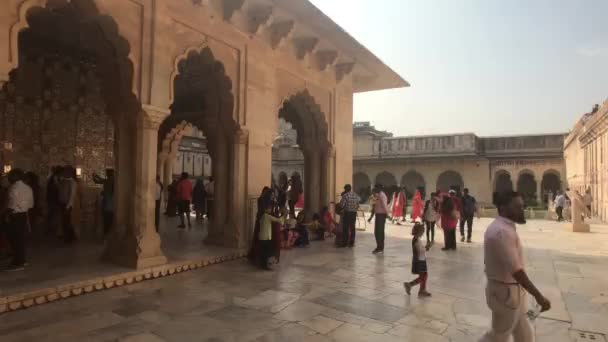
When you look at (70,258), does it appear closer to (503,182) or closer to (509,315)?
(509,315)

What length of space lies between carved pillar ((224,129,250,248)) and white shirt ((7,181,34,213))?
11.9 ft

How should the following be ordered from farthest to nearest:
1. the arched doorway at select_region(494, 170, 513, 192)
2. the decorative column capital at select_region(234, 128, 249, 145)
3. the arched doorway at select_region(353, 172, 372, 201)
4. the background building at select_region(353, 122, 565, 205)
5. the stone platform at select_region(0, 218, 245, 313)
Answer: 1. the arched doorway at select_region(353, 172, 372, 201)
2. the arched doorway at select_region(494, 170, 513, 192)
3. the background building at select_region(353, 122, 565, 205)
4. the decorative column capital at select_region(234, 128, 249, 145)
5. the stone platform at select_region(0, 218, 245, 313)

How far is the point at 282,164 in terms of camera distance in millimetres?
35469

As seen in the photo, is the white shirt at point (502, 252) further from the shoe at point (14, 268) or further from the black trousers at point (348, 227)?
the black trousers at point (348, 227)

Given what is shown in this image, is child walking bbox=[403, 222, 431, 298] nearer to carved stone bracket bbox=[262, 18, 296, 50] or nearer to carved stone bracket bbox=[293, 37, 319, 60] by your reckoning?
carved stone bracket bbox=[262, 18, 296, 50]

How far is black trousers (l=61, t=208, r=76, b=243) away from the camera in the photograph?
27.1 ft

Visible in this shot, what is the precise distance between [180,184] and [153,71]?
531cm

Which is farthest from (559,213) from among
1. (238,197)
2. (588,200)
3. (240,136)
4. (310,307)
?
(310,307)

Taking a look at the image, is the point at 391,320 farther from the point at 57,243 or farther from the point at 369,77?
the point at 369,77

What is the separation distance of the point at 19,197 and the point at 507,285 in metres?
6.40

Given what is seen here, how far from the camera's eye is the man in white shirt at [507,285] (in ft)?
9.78

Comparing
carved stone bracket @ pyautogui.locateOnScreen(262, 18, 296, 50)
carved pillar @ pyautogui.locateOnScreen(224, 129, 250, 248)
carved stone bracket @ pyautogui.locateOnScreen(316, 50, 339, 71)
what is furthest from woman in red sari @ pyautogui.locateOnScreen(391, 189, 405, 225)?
carved pillar @ pyautogui.locateOnScreen(224, 129, 250, 248)

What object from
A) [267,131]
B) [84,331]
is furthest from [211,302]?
[267,131]

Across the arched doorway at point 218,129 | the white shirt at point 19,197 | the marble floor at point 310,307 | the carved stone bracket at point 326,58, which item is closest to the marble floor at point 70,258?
the marble floor at point 310,307
